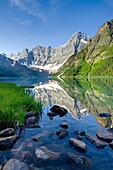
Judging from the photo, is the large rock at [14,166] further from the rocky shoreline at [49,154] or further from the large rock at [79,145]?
the large rock at [79,145]

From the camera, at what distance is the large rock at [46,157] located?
10969 millimetres

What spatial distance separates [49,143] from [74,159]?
11.9 ft

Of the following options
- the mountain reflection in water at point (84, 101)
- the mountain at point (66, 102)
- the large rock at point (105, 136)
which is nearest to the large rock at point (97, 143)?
the large rock at point (105, 136)

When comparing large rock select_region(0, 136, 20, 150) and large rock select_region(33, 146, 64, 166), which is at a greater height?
large rock select_region(0, 136, 20, 150)

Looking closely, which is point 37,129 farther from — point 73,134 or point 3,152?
point 3,152

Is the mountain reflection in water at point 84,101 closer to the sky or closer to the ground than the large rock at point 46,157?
closer to the sky

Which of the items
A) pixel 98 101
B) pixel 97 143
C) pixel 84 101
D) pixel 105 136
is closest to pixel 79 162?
pixel 97 143

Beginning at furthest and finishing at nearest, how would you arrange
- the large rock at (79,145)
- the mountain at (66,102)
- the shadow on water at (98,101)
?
the mountain at (66,102), the shadow on water at (98,101), the large rock at (79,145)

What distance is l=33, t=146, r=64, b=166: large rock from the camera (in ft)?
36.0

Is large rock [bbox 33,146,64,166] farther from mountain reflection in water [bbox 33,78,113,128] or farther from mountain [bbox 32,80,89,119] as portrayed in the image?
mountain [bbox 32,80,89,119]

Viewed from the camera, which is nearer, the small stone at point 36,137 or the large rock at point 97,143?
the large rock at point 97,143

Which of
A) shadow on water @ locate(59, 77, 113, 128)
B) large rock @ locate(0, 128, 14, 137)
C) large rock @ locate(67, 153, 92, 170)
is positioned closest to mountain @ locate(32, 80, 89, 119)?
shadow on water @ locate(59, 77, 113, 128)

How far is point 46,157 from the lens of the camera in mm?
11266

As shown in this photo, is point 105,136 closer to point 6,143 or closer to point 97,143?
point 97,143
